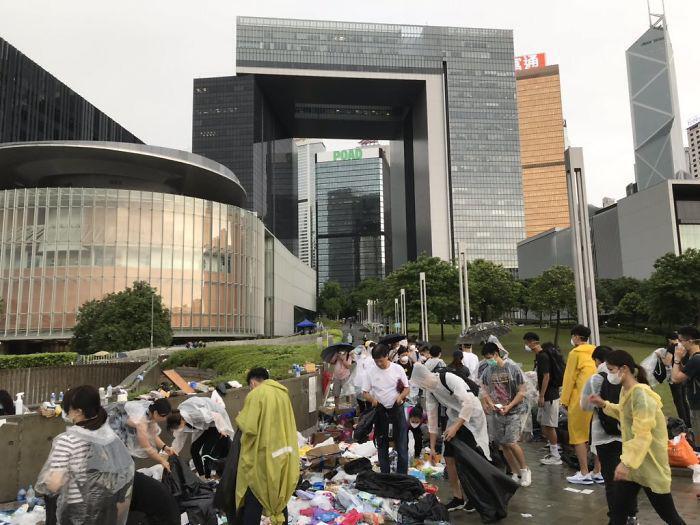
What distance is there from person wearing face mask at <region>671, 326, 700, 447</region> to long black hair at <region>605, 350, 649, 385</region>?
3.03 meters

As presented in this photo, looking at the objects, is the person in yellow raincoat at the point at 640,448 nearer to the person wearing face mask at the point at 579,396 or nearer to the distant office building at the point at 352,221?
the person wearing face mask at the point at 579,396

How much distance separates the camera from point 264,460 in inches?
174

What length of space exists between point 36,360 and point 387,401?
83.8 feet

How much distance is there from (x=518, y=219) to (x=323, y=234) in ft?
249

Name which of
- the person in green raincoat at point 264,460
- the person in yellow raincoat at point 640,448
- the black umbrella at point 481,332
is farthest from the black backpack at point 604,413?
the black umbrella at point 481,332

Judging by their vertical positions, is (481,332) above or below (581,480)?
above

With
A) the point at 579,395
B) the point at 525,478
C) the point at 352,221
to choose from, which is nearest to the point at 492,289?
the point at 579,395

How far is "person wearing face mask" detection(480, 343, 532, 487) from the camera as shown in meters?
6.69

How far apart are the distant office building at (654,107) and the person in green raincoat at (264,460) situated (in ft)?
426

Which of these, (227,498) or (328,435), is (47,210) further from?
(227,498)

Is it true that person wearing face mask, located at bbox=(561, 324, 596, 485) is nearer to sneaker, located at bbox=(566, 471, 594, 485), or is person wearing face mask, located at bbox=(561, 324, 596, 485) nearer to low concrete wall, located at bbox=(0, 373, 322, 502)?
sneaker, located at bbox=(566, 471, 594, 485)

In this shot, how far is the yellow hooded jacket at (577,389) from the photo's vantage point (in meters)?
6.93

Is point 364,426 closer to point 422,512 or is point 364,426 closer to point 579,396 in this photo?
point 422,512

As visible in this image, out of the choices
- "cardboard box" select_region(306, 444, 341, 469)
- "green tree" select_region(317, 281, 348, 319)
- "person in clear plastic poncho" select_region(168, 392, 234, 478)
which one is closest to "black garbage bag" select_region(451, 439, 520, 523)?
"cardboard box" select_region(306, 444, 341, 469)
